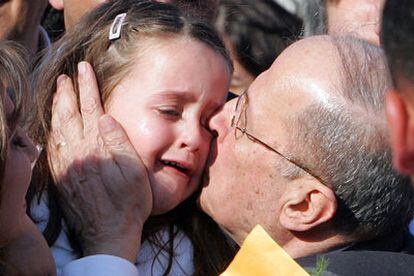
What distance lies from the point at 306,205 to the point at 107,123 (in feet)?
1.93

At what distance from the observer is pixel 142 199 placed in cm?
259

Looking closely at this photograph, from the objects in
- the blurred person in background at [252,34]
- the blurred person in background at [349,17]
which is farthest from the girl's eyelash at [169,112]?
the blurred person in background at [252,34]

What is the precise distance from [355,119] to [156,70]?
1.99ft

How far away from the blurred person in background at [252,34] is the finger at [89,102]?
1.37m

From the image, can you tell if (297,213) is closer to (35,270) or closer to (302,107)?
(302,107)

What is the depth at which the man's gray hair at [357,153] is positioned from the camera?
91.5 inches

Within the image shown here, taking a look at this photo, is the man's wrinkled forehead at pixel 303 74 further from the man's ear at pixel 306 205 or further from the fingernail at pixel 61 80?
the fingernail at pixel 61 80

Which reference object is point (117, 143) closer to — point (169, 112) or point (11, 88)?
point (169, 112)

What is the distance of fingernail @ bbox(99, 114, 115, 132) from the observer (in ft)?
8.37

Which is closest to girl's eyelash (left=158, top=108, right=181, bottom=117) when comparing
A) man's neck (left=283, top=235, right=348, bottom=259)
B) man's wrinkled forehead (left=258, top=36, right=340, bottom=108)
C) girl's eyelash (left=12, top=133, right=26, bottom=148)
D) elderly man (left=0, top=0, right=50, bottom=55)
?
man's wrinkled forehead (left=258, top=36, right=340, bottom=108)

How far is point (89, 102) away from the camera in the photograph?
8.68 feet

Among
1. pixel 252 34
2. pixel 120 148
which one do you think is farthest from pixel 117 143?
pixel 252 34

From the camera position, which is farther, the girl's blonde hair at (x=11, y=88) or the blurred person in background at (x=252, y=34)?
the blurred person in background at (x=252, y=34)

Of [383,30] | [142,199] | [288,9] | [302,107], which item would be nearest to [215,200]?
[142,199]
